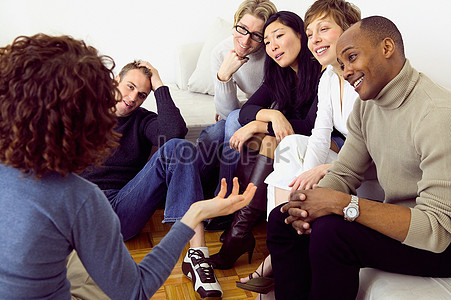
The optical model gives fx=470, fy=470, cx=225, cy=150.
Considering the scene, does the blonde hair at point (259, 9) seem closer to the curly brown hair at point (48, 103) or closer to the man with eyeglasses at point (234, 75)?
the man with eyeglasses at point (234, 75)

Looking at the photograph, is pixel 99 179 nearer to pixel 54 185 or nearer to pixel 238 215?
pixel 238 215

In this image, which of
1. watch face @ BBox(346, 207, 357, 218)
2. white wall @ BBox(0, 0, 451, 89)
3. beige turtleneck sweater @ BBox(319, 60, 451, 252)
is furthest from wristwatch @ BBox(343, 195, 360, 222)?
white wall @ BBox(0, 0, 451, 89)

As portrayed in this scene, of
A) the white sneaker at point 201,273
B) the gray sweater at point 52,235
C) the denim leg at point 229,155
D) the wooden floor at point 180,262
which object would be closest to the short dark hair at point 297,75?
the denim leg at point 229,155

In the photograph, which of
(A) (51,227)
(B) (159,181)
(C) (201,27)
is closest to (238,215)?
(B) (159,181)

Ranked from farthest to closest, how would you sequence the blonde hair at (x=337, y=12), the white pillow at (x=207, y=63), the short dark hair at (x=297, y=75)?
the white pillow at (x=207, y=63) → the short dark hair at (x=297, y=75) → the blonde hair at (x=337, y=12)

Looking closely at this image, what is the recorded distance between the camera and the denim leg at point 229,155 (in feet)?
7.32

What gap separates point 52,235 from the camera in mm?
868

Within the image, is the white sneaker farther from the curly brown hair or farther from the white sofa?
the curly brown hair

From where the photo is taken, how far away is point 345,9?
188 centimetres

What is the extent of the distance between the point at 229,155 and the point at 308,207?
989mm

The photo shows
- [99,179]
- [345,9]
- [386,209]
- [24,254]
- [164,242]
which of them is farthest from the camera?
[99,179]

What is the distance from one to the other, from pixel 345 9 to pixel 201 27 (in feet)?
6.45

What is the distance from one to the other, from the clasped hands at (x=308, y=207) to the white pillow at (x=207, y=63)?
1.99 m

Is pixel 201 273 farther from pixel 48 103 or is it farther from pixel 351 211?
pixel 48 103
